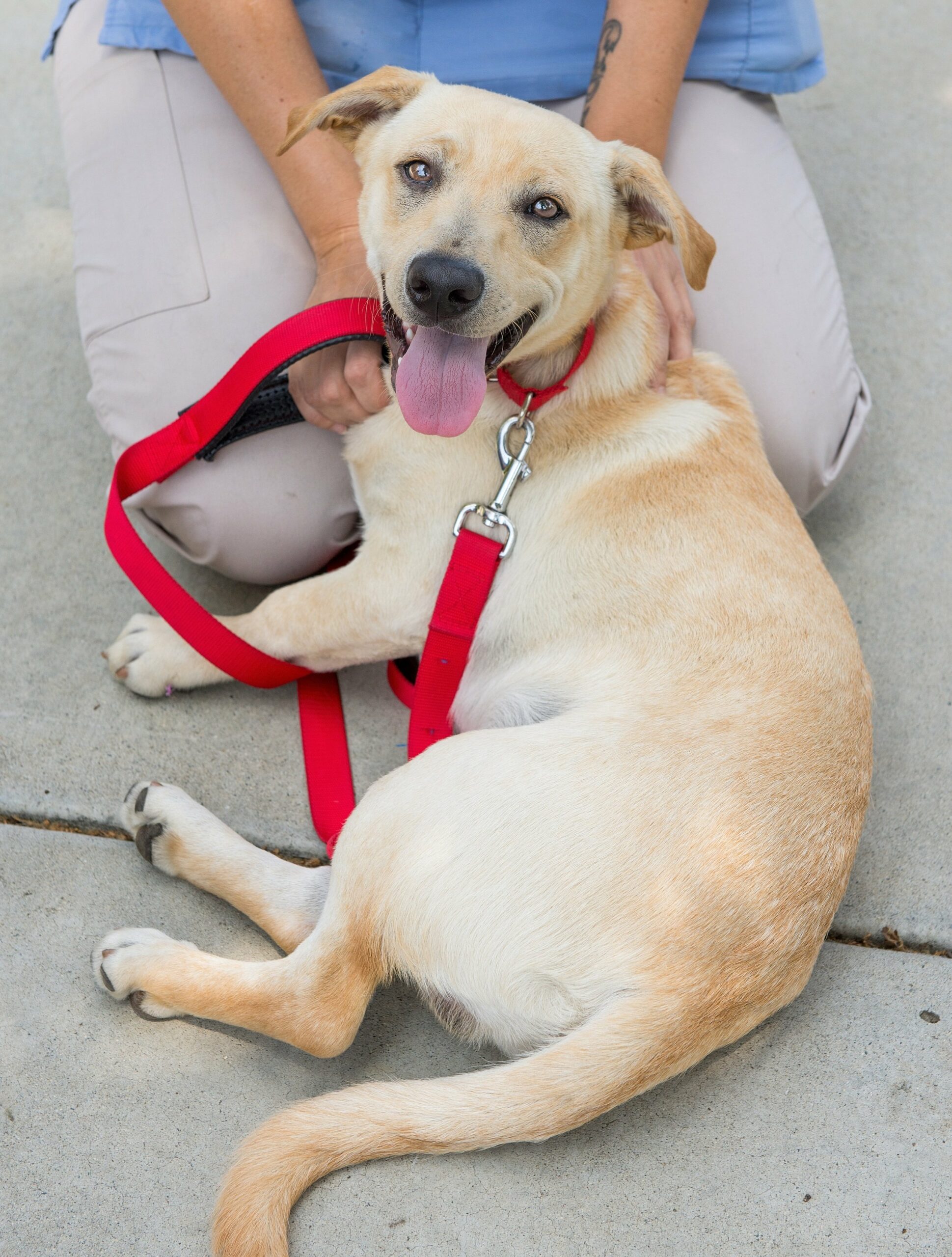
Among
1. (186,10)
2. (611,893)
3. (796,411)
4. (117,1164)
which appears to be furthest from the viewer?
(796,411)

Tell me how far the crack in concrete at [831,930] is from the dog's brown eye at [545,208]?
1.32 metres

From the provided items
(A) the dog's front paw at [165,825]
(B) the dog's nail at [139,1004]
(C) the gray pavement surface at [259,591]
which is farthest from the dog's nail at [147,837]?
(B) the dog's nail at [139,1004]

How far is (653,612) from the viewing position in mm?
1818

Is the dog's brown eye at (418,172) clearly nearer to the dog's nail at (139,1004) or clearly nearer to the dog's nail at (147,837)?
the dog's nail at (147,837)

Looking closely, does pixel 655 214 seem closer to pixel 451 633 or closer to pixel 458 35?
pixel 451 633

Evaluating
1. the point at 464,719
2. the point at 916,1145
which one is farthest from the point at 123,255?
the point at 916,1145

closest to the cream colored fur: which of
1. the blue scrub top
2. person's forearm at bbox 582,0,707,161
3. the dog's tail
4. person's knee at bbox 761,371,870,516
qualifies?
the dog's tail

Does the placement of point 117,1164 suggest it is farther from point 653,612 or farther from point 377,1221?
point 653,612

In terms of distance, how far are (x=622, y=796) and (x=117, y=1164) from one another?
3.27 ft

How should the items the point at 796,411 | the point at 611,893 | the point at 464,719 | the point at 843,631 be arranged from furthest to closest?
the point at 796,411 → the point at 464,719 → the point at 843,631 → the point at 611,893

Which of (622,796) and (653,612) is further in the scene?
(653,612)

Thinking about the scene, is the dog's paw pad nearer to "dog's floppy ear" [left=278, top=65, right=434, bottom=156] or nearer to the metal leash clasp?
the metal leash clasp

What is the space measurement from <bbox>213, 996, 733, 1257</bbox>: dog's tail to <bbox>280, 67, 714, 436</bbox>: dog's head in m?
1.04

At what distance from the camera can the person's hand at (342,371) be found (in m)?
2.12
